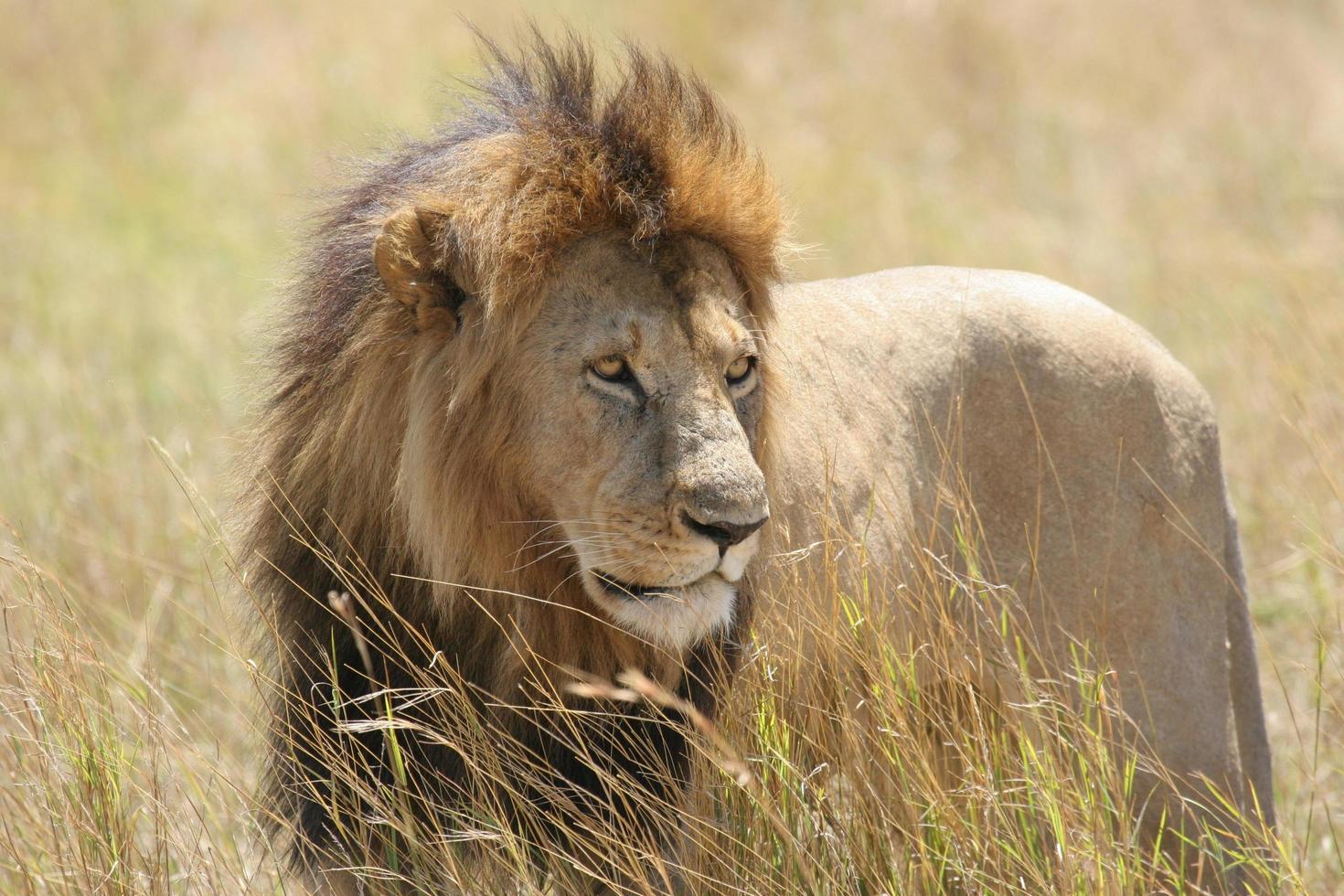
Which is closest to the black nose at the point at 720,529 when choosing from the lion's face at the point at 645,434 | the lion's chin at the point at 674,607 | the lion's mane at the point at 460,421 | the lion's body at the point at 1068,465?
the lion's face at the point at 645,434

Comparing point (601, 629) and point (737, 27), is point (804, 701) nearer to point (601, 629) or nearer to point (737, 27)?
point (601, 629)

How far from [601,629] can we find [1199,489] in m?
1.91

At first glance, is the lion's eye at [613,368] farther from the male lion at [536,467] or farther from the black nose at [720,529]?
the black nose at [720,529]

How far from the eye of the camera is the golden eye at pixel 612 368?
2.90 metres

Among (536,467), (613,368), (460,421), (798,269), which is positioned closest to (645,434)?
(613,368)

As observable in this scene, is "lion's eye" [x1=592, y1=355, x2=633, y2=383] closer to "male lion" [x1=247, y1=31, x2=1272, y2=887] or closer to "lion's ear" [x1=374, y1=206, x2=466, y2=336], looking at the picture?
"male lion" [x1=247, y1=31, x2=1272, y2=887]

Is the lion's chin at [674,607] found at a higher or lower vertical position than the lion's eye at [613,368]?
lower

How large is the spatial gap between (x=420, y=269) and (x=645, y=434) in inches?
24.3

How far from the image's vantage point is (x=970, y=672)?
3.59 meters

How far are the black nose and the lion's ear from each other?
73 centimetres

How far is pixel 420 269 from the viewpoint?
9.73 ft

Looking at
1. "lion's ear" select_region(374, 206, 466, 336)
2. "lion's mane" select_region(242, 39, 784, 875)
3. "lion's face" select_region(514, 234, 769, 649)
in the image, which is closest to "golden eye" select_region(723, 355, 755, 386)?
"lion's face" select_region(514, 234, 769, 649)

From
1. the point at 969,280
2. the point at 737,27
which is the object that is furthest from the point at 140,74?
the point at 969,280

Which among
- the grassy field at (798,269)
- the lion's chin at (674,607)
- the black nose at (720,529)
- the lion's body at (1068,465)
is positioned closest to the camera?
the black nose at (720,529)
